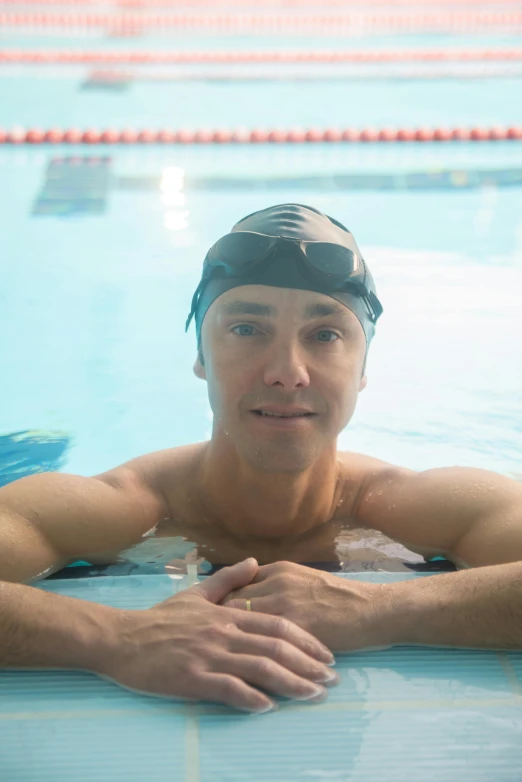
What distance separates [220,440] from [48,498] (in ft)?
1.91

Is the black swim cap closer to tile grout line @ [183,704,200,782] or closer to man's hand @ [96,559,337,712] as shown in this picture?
man's hand @ [96,559,337,712]

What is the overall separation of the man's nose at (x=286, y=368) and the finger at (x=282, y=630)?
711mm

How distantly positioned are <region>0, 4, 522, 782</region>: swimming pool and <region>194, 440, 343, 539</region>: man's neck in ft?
1.69

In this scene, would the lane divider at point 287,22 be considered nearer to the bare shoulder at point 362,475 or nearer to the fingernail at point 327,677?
the bare shoulder at point 362,475

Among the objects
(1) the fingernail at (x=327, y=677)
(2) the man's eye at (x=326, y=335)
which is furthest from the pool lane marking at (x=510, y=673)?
(2) the man's eye at (x=326, y=335)

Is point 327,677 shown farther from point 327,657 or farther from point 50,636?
point 50,636

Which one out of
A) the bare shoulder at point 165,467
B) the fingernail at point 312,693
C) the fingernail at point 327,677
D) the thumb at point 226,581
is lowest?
the fingernail at point 312,693

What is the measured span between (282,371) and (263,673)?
90 centimetres

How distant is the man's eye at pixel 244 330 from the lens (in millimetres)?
2756

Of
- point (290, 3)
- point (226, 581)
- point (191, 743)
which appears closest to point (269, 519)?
point (226, 581)

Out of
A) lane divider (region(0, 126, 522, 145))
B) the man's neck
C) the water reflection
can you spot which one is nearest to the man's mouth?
the man's neck

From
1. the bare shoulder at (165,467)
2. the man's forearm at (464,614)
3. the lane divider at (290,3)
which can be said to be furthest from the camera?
the lane divider at (290,3)

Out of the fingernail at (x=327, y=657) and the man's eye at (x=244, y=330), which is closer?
the fingernail at (x=327, y=657)

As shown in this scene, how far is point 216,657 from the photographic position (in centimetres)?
203
